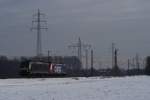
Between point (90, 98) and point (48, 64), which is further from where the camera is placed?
point (48, 64)

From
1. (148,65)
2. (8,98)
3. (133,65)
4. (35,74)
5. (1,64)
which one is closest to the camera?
(8,98)

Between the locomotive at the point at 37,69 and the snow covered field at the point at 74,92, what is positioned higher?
the locomotive at the point at 37,69

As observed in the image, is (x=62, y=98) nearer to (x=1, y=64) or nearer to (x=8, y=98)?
(x=8, y=98)

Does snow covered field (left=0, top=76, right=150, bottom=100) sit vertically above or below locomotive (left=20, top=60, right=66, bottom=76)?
below

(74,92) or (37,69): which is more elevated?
(37,69)

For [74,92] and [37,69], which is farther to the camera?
[37,69]

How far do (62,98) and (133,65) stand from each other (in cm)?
14051

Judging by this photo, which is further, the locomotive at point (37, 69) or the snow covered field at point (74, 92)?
the locomotive at point (37, 69)

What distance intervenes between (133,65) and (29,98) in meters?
141

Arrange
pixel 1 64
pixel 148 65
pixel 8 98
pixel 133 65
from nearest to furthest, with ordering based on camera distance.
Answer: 1. pixel 8 98
2. pixel 1 64
3. pixel 148 65
4. pixel 133 65

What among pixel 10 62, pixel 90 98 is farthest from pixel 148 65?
pixel 90 98

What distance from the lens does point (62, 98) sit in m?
21.9

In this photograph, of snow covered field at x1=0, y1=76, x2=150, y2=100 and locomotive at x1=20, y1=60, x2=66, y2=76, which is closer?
snow covered field at x1=0, y1=76, x2=150, y2=100

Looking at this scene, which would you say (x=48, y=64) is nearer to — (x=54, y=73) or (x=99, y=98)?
(x=54, y=73)
